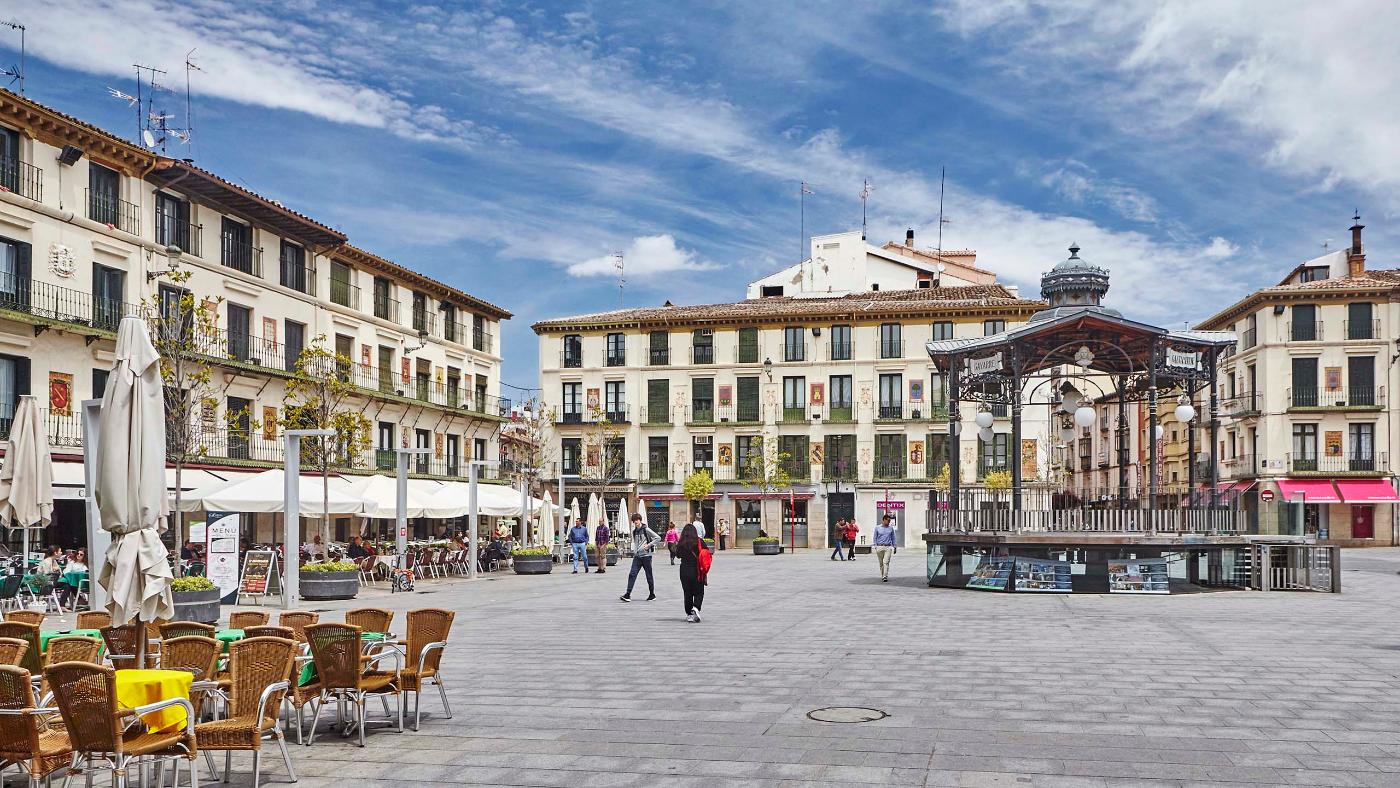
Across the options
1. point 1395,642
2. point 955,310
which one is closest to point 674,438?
point 955,310

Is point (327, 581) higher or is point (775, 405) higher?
point (775, 405)

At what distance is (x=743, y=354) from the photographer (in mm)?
62094

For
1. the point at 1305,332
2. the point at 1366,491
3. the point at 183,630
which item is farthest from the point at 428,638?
the point at 1305,332

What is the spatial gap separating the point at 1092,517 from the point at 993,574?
81.0 inches

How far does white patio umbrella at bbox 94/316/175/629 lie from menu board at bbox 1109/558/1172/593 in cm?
1682

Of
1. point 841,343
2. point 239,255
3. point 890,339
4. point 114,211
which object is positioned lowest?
point 841,343

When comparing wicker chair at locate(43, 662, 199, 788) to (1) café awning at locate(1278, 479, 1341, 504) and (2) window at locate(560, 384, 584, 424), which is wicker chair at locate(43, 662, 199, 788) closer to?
(1) café awning at locate(1278, 479, 1341, 504)

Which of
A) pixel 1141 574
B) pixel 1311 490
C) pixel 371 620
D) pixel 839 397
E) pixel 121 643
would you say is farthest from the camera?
pixel 839 397

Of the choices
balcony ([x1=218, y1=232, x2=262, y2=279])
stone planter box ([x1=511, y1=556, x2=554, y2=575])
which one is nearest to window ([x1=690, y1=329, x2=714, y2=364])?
balcony ([x1=218, y1=232, x2=262, y2=279])

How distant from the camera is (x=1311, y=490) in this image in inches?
2176

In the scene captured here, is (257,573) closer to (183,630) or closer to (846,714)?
(183,630)

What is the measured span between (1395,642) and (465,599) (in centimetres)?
1487

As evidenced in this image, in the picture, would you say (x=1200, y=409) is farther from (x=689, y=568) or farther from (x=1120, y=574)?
(x=689, y=568)

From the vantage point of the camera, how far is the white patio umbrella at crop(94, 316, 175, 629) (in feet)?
28.8
